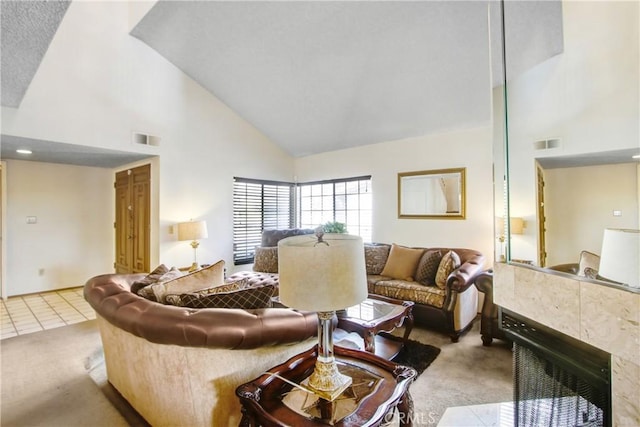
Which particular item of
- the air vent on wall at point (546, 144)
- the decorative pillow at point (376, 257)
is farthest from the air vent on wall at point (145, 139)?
the air vent on wall at point (546, 144)

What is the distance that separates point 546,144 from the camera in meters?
1.34

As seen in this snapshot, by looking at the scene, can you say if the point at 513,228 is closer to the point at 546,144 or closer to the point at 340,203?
the point at 546,144

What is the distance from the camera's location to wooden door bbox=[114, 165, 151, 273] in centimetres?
442

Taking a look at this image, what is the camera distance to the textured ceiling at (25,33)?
1.40 meters

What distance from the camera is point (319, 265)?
1.07 metres

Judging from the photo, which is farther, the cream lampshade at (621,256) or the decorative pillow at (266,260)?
the decorative pillow at (266,260)

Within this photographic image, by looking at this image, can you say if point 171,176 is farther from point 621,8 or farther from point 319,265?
point 621,8

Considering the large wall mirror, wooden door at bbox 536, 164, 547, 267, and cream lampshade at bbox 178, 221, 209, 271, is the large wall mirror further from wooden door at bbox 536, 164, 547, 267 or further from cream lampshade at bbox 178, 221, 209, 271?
cream lampshade at bbox 178, 221, 209, 271

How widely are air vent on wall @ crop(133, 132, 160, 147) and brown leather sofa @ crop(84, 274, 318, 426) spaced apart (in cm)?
300

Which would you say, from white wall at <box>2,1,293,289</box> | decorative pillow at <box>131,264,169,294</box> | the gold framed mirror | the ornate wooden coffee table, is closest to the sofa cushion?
the ornate wooden coffee table

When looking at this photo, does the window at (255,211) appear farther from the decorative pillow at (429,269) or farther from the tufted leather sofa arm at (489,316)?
the tufted leather sofa arm at (489,316)

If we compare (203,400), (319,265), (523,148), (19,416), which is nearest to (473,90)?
(523,148)

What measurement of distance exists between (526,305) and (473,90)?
9.67ft

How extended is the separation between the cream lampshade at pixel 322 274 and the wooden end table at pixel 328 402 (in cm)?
8
